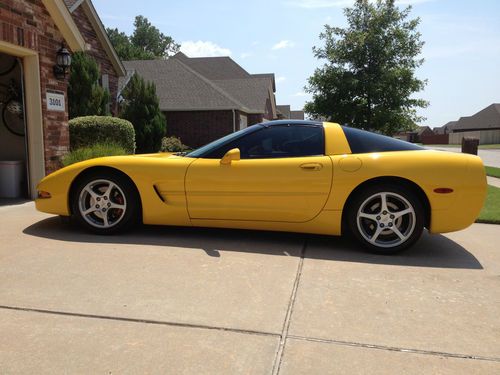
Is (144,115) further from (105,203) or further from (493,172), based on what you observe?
(105,203)

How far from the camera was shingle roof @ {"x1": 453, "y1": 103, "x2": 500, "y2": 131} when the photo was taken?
3014 inches

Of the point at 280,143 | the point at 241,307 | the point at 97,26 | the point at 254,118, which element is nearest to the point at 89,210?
the point at 280,143

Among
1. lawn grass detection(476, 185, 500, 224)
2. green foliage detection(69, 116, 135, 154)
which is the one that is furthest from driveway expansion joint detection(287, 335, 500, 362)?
green foliage detection(69, 116, 135, 154)

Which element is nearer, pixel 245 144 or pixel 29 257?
pixel 29 257

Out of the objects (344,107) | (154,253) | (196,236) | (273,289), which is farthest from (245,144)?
(344,107)

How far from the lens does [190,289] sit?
3164 millimetres

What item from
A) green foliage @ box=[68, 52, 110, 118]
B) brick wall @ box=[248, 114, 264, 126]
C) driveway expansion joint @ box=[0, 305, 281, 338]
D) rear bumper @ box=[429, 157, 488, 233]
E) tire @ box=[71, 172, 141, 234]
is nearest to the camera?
driveway expansion joint @ box=[0, 305, 281, 338]

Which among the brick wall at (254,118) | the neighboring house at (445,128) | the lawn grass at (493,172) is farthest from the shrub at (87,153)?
the neighboring house at (445,128)

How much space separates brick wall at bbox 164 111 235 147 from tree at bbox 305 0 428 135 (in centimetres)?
509

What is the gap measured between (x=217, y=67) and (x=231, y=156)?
33.5 metres

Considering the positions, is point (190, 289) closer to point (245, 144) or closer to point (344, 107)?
point (245, 144)

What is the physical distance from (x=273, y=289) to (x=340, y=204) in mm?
1330

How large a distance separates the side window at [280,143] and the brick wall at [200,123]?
19527 mm

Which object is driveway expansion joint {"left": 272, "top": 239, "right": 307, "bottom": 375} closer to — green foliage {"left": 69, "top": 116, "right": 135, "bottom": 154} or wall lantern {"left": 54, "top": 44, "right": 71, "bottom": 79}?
wall lantern {"left": 54, "top": 44, "right": 71, "bottom": 79}
